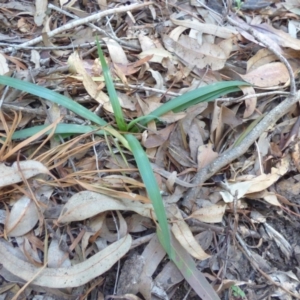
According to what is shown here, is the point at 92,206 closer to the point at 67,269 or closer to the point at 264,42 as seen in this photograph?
the point at 67,269

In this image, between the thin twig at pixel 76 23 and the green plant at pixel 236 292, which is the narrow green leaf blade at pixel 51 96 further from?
the green plant at pixel 236 292

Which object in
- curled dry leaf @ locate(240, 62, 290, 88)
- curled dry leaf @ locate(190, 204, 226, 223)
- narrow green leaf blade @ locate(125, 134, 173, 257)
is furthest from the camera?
curled dry leaf @ locate(240, 62, 290, 88)

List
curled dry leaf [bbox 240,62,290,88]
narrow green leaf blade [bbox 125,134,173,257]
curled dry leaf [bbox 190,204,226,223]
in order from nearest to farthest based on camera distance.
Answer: narrow green leaf blade [bbox 125,134,173,257] < curled dry leaf [bbox 190,204,226,223] < curled dry leaf [bbox 240,62,290,88]

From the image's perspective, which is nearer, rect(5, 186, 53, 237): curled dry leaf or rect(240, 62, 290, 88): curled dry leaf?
rect(5, 186, 53, 237): curled dry leaf

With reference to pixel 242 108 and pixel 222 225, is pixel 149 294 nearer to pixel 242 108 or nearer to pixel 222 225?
pixel 222 225

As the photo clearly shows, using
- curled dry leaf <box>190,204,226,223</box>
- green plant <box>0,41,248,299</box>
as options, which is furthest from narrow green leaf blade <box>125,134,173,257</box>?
curled dry leaf <box>190,204,226,223</box>

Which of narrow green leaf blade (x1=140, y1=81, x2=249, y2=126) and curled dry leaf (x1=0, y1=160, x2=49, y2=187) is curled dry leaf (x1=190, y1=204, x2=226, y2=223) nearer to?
narrow green leaf blade (x1=140, y1=81, x2=249, y2=126)

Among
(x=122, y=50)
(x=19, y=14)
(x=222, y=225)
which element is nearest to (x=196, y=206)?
(x=222, y=225)

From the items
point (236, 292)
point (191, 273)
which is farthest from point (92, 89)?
point (236, 292)
